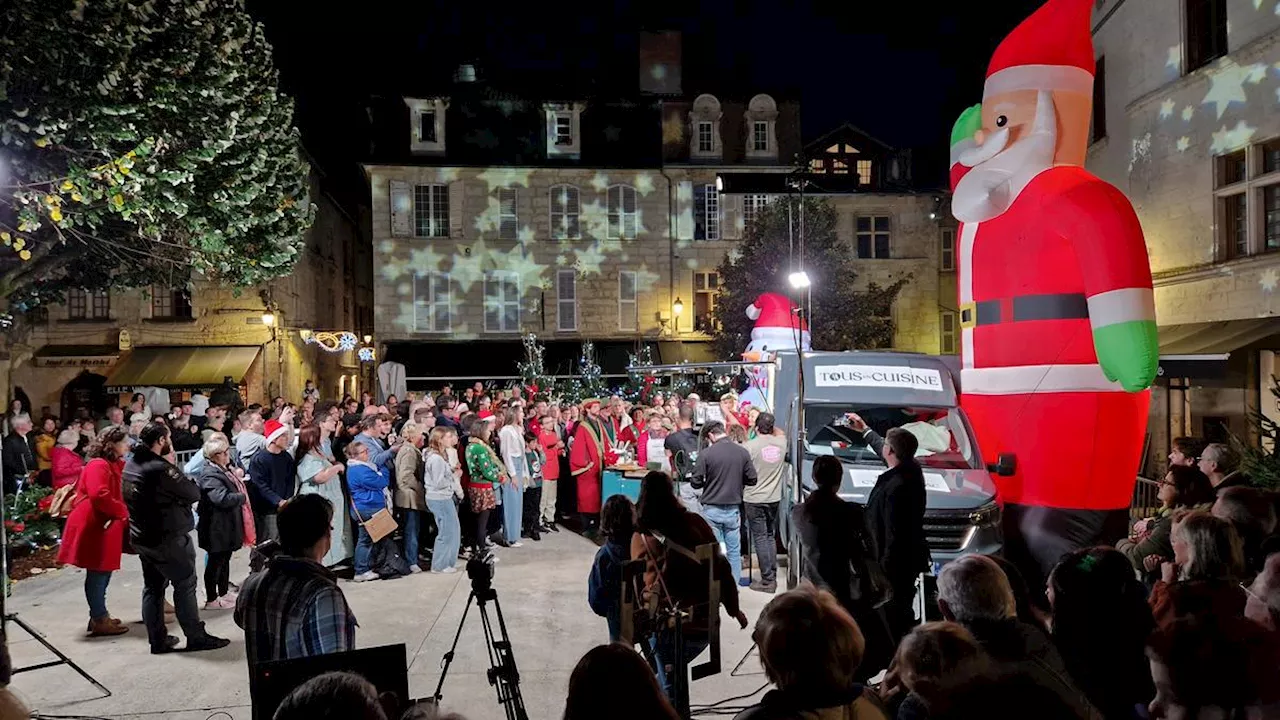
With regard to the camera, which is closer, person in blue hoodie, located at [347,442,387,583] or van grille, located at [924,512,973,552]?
van grille, located at [924,512,973,552]

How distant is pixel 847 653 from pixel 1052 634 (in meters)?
1.53

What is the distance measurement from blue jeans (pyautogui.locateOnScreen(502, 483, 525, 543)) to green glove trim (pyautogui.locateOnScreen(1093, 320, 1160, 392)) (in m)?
7.46

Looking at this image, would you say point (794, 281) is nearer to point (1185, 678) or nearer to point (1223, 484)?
point (1223, 484)

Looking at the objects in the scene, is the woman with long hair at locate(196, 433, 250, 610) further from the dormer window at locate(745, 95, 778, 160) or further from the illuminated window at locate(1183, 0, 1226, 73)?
the dormer window at locate(745, 95, 778, 160)

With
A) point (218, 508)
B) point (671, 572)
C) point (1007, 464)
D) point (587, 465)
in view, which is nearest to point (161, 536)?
point (218, 508)

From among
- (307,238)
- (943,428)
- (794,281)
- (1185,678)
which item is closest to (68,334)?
(307,238)

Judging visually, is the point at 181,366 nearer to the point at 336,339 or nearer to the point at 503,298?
the point at 336,339

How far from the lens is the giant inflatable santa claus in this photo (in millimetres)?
6434

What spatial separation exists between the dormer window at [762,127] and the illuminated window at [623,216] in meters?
4.27

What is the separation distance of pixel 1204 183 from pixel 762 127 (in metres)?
17.6

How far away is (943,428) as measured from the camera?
892 centimetres

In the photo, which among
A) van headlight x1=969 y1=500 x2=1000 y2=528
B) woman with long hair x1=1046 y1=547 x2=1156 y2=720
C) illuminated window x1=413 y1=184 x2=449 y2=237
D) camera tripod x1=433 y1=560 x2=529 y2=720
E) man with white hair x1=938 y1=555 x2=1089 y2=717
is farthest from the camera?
illuminated window x1=413 y1=184 x2=449 y2=237

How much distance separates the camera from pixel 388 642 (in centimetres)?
723

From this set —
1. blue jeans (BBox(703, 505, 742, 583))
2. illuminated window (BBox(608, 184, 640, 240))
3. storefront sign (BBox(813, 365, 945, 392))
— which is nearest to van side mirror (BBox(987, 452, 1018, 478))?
storefront sign (BBox(813, 365, 945, 392))
